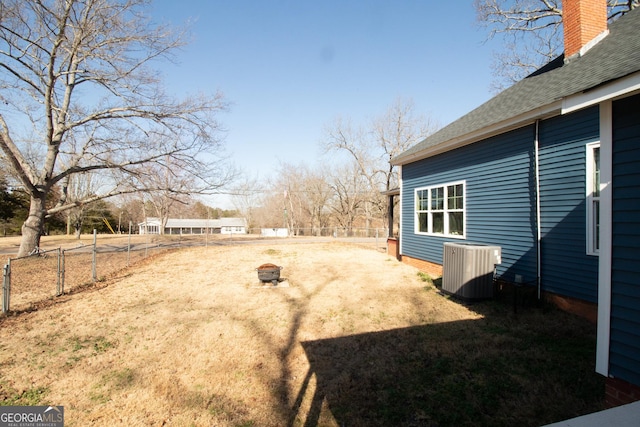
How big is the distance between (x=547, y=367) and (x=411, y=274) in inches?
246

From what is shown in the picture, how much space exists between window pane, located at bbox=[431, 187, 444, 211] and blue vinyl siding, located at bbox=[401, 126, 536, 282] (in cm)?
32

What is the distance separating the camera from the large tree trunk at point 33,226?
1390cm

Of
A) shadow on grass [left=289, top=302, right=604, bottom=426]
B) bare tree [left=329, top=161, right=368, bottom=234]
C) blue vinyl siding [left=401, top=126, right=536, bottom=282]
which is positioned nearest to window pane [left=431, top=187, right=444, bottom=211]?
blue vinyl siding [left=401, top=126, right=536, bottom=282]

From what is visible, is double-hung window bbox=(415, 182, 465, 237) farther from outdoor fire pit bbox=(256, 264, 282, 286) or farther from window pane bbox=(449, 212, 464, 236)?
outdoor fire pit bbox=(256, 264, 282, 286)

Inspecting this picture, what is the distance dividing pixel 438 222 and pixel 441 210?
45 cm

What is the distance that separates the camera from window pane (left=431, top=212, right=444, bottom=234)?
10055 mm

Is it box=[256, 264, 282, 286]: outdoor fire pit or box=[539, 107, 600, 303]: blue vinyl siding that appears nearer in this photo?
box=[539, 107, 600, 303]: blue vinyl siding

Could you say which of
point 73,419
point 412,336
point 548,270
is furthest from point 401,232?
point 73,419

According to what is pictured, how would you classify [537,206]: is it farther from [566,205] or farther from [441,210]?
[441,210]

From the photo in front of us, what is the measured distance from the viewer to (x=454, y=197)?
9.43 m

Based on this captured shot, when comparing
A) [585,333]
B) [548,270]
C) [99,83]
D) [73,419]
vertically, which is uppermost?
[99,83]

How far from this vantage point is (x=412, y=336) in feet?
17.2

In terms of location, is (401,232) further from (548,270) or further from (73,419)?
(73,419)

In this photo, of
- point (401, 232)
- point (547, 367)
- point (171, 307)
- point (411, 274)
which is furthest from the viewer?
point (401, 232)
